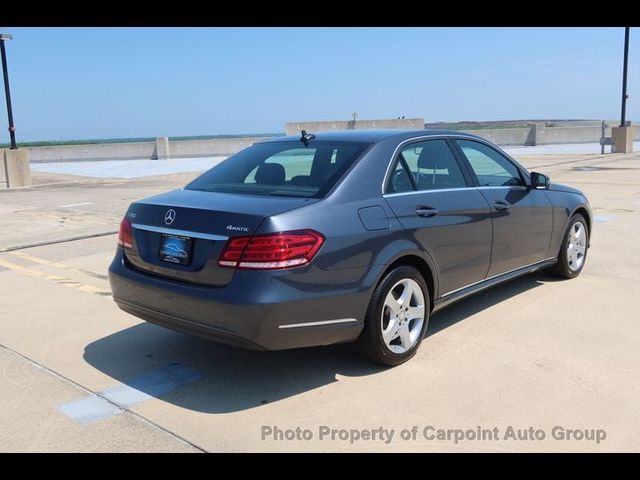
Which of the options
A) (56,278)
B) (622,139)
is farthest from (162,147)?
(56,278)

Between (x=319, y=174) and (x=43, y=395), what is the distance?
222 centimetres

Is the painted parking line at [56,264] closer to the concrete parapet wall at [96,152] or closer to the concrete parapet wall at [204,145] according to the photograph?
the concrete parapet wall at [204,145]

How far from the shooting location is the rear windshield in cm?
407

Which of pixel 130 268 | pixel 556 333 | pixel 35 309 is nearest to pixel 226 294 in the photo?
pixel 130 268

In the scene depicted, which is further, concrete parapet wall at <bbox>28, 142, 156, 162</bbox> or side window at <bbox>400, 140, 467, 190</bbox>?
concrete parapet wall at <bbox>28, 142, 156, 162</bbox>

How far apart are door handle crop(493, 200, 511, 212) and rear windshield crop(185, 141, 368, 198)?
1357 mm

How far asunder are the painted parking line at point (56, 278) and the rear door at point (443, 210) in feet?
11.1

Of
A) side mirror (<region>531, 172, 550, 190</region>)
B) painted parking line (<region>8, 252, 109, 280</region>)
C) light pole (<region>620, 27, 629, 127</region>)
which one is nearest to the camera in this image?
side mirror (<region>531, 172, 550, 190</region>)

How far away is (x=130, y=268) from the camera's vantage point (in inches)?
164

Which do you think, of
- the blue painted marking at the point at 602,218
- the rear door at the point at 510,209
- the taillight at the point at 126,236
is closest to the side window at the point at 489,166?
the rear door at the point at 510,209

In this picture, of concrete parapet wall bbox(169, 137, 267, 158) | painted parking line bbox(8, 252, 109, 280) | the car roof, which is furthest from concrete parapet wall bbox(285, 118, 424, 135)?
the car roof

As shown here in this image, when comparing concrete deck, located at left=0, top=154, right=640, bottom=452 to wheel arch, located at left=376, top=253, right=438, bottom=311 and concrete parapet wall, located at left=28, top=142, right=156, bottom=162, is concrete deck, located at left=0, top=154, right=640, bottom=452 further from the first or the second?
concrete parapet wall, located at left=28, top=142, right=156, bottom=162

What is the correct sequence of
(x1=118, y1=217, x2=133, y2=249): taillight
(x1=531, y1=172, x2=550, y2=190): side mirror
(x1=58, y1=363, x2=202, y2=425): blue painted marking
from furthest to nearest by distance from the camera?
(x1=531, y1=172, x2=550, y2=190): side mirror, (x1=118, y1=217, x2=133, y2=249): taillight, (x1=58, y1=363, x2=202, y2=425): blue painted marking
